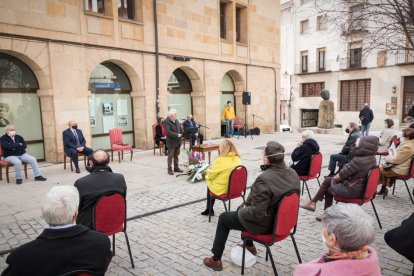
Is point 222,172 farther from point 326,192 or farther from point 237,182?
point 326,192

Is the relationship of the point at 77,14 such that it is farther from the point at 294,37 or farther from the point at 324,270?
the point at 294,37

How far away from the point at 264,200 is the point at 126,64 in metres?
9.88

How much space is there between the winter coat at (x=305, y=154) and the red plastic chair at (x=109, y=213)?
3429mm

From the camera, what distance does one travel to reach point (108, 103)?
1199 cm

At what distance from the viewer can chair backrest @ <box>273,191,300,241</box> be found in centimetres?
311

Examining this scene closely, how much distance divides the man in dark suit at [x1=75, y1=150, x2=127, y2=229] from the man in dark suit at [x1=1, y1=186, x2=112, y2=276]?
118cm

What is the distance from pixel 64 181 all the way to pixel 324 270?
23.8 feet

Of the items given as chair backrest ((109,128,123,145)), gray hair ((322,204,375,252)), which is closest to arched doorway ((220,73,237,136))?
chair backrest ((109,128,123,145))

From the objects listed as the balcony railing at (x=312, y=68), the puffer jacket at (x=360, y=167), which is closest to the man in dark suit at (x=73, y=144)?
the puffer jacket at (x=360, y=167)

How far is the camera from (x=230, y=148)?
15.7ft

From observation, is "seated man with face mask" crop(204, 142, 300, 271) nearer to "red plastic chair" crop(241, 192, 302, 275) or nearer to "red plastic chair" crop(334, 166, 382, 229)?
"red plastic chair" crop(241, 192, 302, 275)

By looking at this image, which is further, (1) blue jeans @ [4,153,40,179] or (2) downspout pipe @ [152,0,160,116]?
(2) downspout pipe @ [152,0,160,116]

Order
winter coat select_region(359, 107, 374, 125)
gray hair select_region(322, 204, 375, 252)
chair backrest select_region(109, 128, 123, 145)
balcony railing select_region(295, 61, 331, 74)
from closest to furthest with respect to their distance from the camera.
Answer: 1. gray hair select_region(322, 204, 375, 252)
2. chair backrest select_region(109, 128, 123, 145)
3. winter coat select_region(359, 107, 374, 125)
4. balcony railing select_region(295, 61, 331, 74)

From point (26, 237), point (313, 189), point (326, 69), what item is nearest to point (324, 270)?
point (26, 237)
